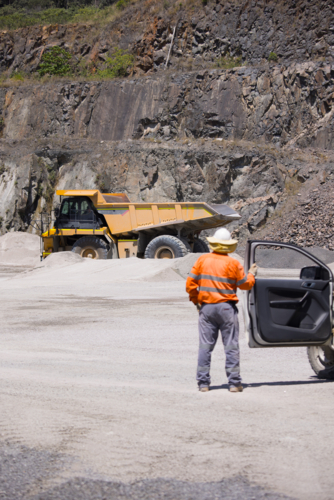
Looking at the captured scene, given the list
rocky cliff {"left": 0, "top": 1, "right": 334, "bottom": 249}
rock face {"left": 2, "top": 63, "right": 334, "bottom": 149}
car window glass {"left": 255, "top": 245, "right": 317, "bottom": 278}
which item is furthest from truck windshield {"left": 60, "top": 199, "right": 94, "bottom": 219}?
rock face {"left": 2, "top": 63, "right": 334, "bottom": 149}

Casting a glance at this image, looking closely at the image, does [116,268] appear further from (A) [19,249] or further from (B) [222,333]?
(B) [222,333]

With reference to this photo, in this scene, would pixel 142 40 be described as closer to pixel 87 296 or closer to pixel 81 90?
pixel 81 90

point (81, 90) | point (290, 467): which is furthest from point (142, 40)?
point (290, 467)

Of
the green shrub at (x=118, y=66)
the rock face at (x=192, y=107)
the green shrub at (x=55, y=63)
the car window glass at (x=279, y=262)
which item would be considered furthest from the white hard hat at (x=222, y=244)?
the green shrub at (x=55, y=63)

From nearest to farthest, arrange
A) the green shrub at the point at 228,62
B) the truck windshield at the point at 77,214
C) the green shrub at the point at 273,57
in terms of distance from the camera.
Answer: the truck windshield at the point at 77,214 → the green shrub at the point at 273,57 → the green shrub at the point at 228,62

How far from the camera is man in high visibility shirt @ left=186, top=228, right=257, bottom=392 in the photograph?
16.1ft

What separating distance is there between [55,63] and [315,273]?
43.4 meters

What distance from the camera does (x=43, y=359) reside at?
670cm

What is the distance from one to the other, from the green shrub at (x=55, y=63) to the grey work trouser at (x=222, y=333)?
139 feet

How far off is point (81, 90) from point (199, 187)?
43.8ft

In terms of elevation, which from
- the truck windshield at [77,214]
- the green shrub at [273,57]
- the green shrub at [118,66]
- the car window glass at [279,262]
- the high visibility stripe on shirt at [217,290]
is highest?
the green shrub at [118,66]

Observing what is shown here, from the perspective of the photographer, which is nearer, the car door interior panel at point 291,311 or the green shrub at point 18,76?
the car door interior panel at point 291,311

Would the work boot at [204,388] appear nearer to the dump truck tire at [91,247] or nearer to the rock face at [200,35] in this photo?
the dump truck tire at [91,247]

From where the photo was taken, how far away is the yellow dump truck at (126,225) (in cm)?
1955
